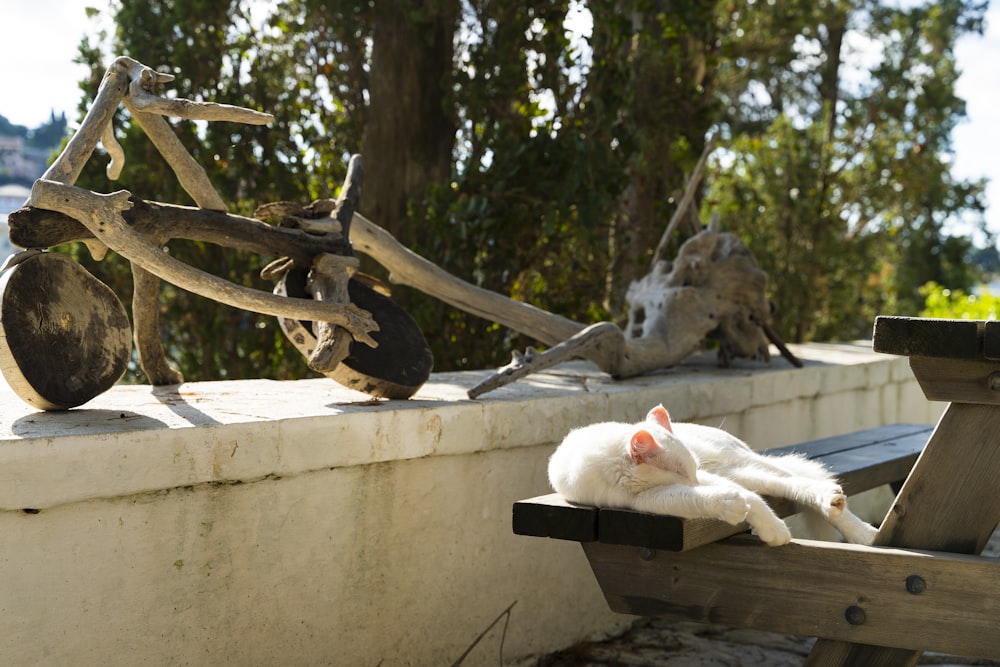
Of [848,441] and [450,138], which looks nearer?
[848,441]

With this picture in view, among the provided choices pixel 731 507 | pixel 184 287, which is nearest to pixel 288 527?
pixel 184 287

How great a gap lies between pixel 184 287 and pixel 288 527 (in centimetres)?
70

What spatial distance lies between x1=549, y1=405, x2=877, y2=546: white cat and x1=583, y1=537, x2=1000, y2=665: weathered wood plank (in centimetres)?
10

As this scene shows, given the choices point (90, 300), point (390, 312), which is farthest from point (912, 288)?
point (90, 300)

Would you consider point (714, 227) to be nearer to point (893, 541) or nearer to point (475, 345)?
point (475, 345)

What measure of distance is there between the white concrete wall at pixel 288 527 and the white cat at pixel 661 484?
0.67 m

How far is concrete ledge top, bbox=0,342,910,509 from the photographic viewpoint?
2.30 metres

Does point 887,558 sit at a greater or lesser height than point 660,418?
lesser

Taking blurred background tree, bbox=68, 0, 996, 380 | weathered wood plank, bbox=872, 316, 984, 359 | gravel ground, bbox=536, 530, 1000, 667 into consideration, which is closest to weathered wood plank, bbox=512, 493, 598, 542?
weathered wood plank, bbox=872, 316, 984, 359

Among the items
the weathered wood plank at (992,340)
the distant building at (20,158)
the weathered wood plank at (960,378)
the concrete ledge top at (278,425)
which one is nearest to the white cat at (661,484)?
the weathered wood plank at (960,378)

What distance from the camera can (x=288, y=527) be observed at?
8.92 ft

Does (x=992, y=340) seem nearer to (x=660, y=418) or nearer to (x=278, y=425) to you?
(x=660, y=418)

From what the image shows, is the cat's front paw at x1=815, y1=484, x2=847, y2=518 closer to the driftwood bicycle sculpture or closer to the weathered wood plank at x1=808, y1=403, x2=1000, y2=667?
the weathered wood plank at x1=808, y1=403, x2=1000, y2=667

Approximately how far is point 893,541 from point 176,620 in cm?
173
